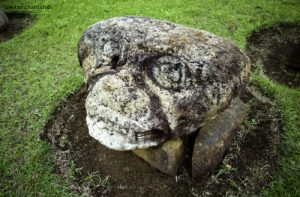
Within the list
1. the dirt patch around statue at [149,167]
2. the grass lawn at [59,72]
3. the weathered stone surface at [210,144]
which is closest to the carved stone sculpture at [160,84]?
the weathered stone surface at [210,144]

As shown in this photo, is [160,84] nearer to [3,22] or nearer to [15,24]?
[3,22]

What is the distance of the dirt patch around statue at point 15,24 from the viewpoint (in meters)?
5.13

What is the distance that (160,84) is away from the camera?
1860 millimetres

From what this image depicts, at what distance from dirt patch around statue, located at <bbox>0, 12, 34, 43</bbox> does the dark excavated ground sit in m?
3.07

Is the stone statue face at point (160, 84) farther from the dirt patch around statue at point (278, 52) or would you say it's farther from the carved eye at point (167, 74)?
the dirt patch around statue at point (278, 52)

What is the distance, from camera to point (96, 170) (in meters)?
2.47

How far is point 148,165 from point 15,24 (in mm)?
5133

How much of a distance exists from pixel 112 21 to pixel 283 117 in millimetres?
2486

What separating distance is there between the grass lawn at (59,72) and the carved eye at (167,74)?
1.50m

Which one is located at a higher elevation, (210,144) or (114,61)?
(114,61)

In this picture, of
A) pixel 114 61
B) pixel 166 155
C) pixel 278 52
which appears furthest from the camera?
pixel 278 52

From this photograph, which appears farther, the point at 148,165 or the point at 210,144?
the point at 148,165

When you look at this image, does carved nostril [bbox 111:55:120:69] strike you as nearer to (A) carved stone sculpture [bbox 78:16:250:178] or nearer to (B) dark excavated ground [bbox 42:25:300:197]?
(A) carved stone sculpture [bbox 78:16:250:178]
